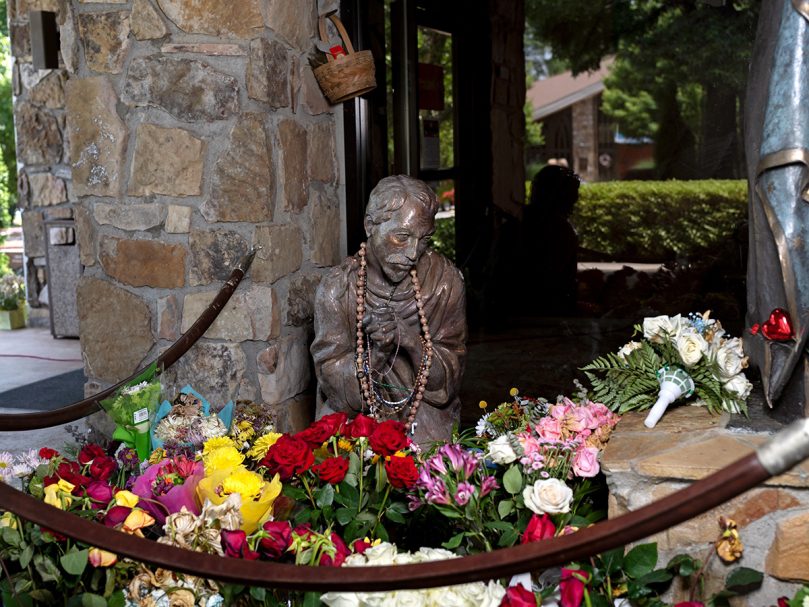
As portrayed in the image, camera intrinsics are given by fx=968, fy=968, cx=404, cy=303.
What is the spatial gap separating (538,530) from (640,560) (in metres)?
0.22

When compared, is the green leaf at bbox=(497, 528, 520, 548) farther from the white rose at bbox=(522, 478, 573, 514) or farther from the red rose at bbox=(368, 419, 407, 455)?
the red rose at bbox=(368, 419, 407, 455)

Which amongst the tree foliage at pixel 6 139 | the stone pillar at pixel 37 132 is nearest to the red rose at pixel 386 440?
the stone pillar at pixel 37 132

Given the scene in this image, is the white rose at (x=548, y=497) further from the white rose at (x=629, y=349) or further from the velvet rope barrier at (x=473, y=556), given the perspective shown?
the white rose at (x=629, y=349)

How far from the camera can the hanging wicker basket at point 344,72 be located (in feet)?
11.6

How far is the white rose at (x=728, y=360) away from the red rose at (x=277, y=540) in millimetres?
1210

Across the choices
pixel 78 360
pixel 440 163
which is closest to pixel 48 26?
pixel 78 360

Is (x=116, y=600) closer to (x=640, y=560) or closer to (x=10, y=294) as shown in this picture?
(x=640, y=560)

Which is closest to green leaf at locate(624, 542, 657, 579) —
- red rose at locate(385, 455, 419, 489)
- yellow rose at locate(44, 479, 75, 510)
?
red rose at locate(385, 455, 419, 489)

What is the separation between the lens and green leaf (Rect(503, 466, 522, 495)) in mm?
2211

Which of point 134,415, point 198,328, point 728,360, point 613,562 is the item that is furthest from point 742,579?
point 198,328

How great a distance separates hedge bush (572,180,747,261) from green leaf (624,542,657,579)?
2.17 m

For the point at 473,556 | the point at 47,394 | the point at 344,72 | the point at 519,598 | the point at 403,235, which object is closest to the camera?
the point at 473,556

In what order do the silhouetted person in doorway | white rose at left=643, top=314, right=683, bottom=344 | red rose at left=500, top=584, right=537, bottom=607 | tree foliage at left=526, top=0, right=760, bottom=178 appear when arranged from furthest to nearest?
the silhouetted person in doorway → tree foliage at left=526, top=0, right=760, bottom=178 → white rose at left=643, top=314, right=683, bottom=344 → red rose at left=500, top=584, right=537, bottom=607

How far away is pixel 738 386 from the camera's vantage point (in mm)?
2506
